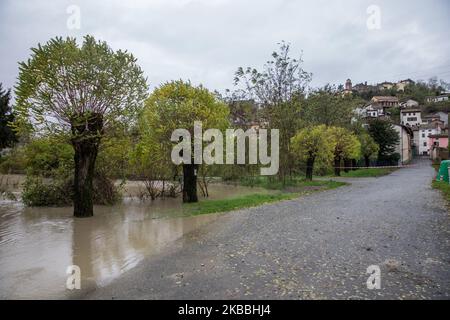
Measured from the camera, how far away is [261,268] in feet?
20.8

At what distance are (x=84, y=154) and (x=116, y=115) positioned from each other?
1950mm

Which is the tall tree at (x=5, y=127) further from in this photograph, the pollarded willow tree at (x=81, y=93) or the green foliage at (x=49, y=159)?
the pollarded willow tree at (x=81, y=93)

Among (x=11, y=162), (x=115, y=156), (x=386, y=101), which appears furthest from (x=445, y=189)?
(x=386, y=101)

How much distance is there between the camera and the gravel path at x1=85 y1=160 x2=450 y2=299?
5281mm

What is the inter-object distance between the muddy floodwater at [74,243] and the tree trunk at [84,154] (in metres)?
0.71

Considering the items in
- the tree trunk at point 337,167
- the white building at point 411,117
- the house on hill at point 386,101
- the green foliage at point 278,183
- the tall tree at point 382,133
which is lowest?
the green foliage at point 278,183

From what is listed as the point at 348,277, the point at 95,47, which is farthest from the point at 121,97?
the point at 348,277

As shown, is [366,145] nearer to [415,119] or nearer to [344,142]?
[344,142]

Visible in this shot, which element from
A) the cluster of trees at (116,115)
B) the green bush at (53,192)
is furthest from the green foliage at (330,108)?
the green bush at (53,192)

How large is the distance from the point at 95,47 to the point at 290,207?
32.9 ft

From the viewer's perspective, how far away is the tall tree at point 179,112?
50.9 ft

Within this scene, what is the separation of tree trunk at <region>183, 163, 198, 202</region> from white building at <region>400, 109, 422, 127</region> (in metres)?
91.1

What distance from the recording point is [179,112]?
50.9 ft

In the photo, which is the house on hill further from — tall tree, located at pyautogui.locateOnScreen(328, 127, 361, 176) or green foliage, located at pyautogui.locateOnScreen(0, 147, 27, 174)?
green foliage, located at pyautogui.locateOnScreen(0, 147, 27, 174)
